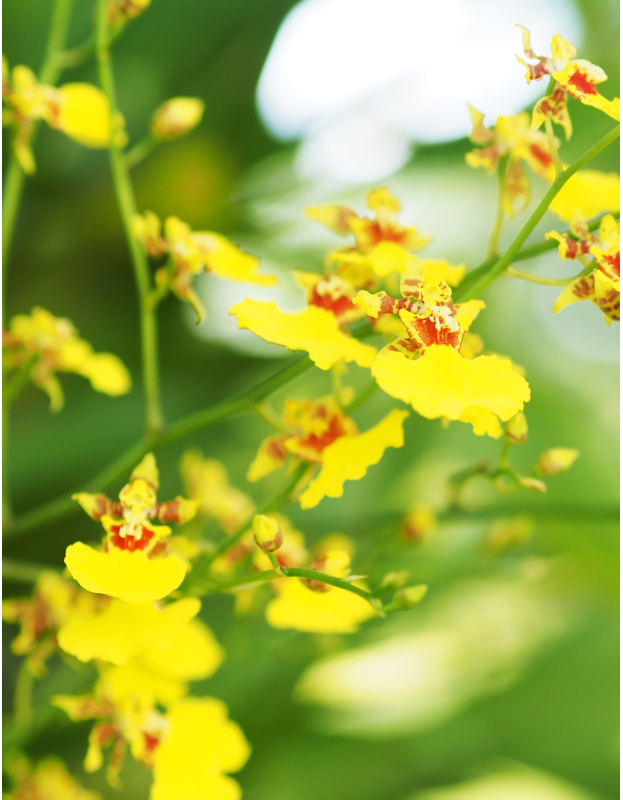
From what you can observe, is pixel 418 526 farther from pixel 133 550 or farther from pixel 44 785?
pixel 44 785

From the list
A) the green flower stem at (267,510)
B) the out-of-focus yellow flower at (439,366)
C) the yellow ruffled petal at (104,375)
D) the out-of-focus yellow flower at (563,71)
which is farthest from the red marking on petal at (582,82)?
the yellow ruffled petal at (104,375)

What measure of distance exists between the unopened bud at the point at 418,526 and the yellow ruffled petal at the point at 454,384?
24 cm

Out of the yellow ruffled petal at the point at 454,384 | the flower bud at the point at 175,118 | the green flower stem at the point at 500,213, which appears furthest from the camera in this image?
the flower bud at the point at 175,118

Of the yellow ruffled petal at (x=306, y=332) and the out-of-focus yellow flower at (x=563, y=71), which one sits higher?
the out-of-focus yellow flower at (x=563, y=71)

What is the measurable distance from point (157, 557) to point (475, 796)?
0.54 metres

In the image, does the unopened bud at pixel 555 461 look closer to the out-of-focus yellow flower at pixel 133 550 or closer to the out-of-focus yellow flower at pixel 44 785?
the out-of-focus yellow flower at pixel 133 550

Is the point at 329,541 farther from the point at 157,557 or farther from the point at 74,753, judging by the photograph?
the point at 74,753

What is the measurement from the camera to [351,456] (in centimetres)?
44

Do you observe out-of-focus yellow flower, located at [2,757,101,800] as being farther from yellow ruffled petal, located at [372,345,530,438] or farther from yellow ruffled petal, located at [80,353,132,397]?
yellow ruffled petal, located at [372,345,530,438]

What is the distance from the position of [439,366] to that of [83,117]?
36cm

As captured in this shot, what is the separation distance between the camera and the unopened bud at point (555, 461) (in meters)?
0.49

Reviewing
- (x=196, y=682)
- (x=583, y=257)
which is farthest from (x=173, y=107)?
(x=196, y=682)

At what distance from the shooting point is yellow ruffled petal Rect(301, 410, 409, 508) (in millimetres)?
424

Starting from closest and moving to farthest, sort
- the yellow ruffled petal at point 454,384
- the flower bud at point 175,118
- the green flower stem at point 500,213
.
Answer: the yellow ruffled petal at point 454,384 → the green flower stem at point 500,213 → the flower bud at point 175,118
